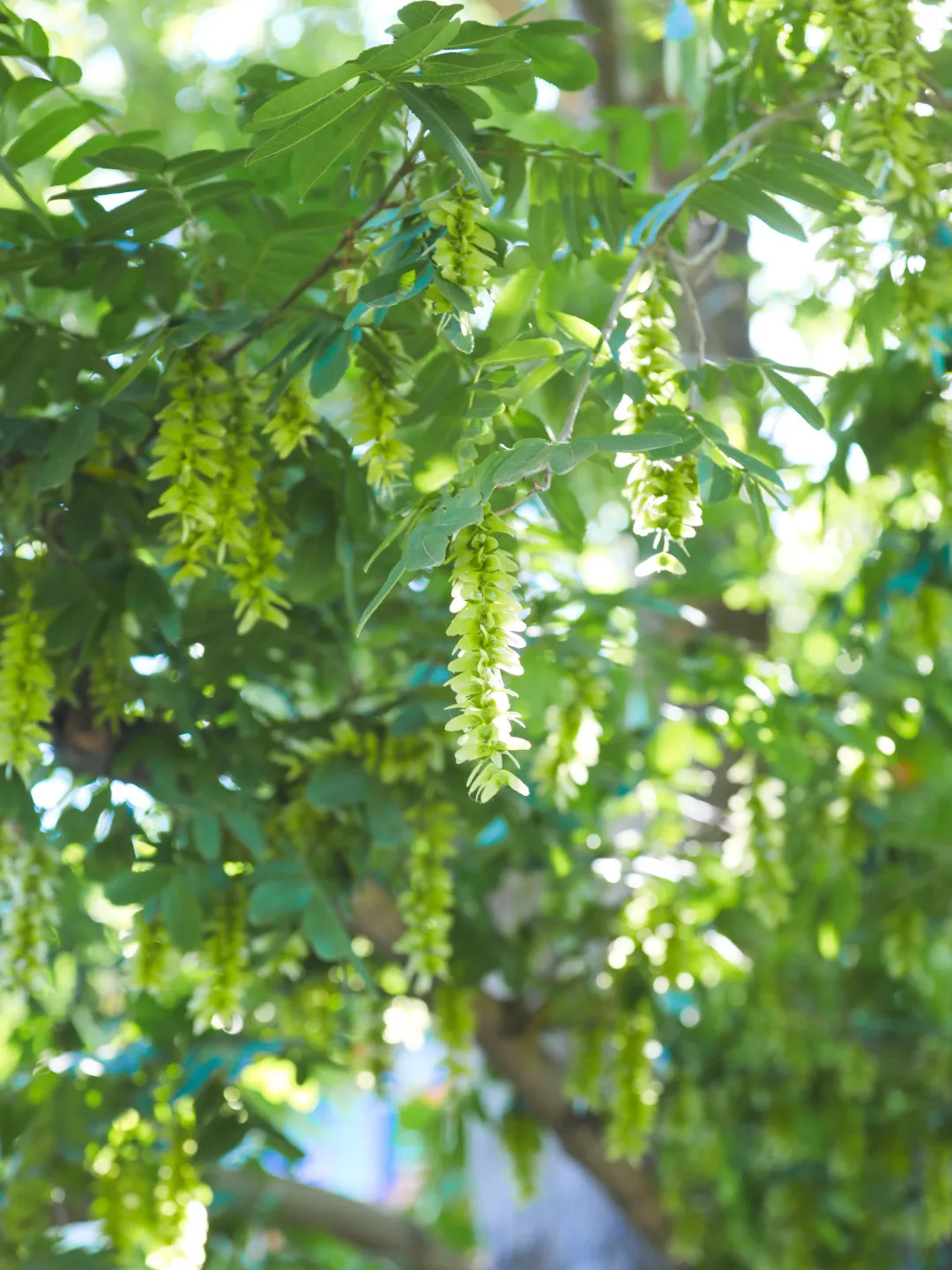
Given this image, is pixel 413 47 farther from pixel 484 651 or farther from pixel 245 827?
pixel 245 827

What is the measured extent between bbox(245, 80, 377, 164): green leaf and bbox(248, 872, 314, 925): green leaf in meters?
0.91

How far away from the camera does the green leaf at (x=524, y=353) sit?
1135 millimetres

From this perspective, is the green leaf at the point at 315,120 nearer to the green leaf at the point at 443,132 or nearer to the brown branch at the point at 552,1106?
the green leaf at the point at 443,132

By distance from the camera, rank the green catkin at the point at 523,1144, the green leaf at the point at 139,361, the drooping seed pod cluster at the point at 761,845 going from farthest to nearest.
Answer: the green catkin at the point at 523,1144
the drooping seed pod cluster at the point at 761,845
the green leaf at the point at 139,361

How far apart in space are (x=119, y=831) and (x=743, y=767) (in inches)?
44.2

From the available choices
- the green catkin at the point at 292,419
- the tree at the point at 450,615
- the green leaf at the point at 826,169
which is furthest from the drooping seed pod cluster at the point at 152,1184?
the green leaf at the point at 826,169

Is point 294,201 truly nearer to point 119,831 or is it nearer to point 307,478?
point 307,478

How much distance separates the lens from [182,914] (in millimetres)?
1653

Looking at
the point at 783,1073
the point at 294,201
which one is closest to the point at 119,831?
the point at 294,201

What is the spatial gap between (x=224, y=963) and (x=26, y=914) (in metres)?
0.27

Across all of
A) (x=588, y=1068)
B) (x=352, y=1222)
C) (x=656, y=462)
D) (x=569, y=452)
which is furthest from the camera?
(x=352, y=1222)

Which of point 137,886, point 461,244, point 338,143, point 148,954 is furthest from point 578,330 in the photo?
point 148,954

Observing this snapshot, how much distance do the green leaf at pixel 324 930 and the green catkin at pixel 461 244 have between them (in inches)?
32.9

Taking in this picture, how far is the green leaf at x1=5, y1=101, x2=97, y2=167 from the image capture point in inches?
56.1
